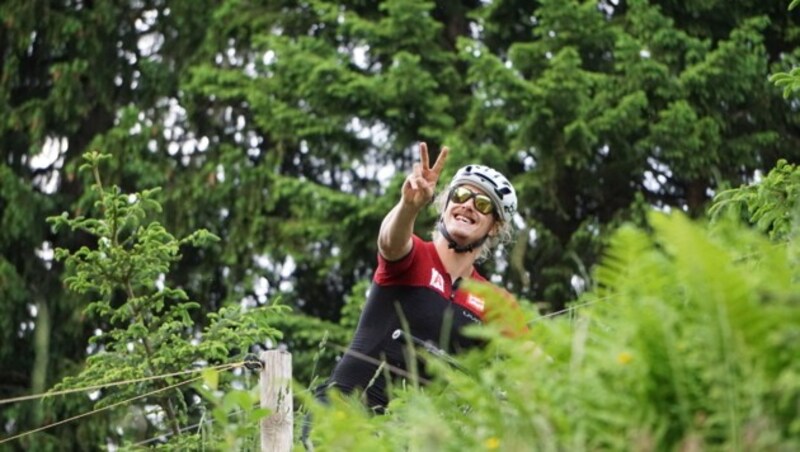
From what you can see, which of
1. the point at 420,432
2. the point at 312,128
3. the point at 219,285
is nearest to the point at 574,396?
the point at 420,432

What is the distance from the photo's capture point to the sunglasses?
6.04 m

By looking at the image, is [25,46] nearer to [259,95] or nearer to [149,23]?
[149,23]

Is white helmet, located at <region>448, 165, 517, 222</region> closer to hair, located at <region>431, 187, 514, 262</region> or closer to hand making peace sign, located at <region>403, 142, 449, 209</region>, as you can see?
hair, located at <region>431, 187, 514, 262</region>

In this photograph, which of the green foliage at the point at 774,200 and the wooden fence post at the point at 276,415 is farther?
the green foliage at the point at 774,200

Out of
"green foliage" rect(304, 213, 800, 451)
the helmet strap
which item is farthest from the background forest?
"green foliage" rect(304, 213, 800, 451)

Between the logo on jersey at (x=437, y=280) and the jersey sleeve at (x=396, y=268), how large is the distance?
92 mm

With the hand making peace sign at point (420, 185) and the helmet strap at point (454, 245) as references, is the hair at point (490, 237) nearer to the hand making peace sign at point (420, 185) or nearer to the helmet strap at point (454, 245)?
the helmet strap at point (454, 245)

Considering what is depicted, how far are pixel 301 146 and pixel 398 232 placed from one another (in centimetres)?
1197

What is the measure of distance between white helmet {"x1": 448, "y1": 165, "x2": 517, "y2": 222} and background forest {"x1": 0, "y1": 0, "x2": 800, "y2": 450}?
2.68ft

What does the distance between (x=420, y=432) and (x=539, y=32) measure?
41.0ft

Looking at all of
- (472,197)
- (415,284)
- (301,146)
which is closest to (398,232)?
(415,284)

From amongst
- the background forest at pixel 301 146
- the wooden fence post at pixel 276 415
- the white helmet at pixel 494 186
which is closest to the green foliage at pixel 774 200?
the background forest at pixel 301 146

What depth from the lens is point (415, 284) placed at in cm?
562

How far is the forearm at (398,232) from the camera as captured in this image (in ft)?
17.7
